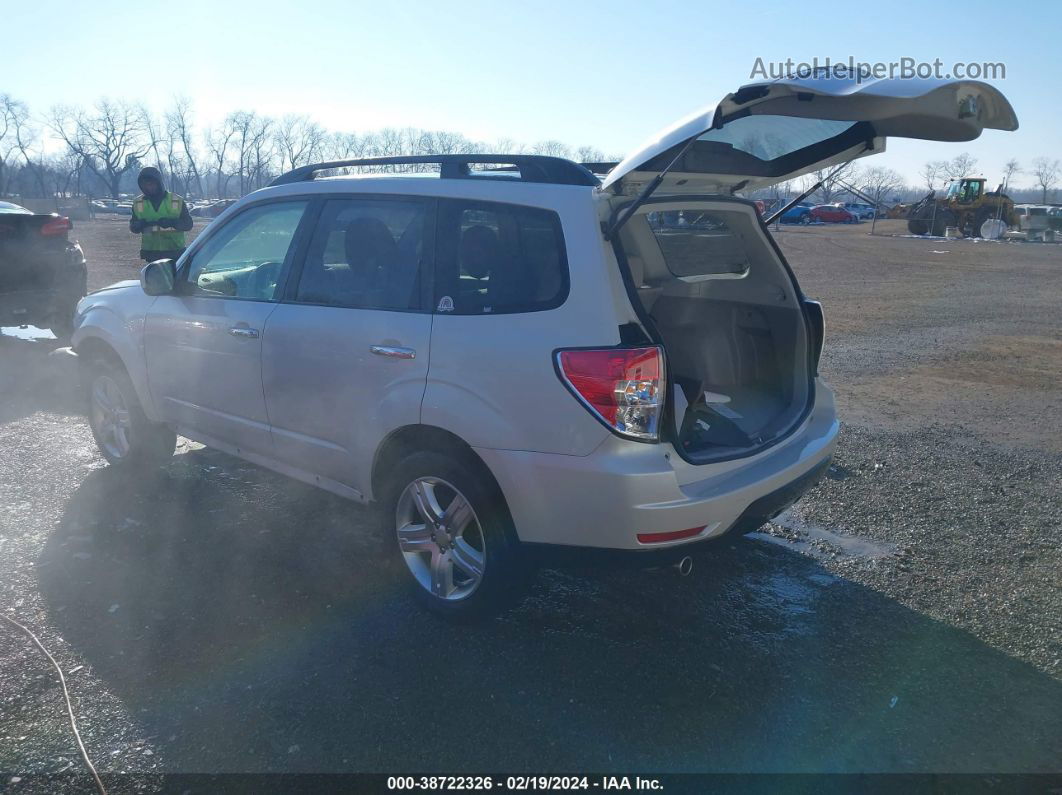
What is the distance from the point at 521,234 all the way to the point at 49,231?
8.16 metres

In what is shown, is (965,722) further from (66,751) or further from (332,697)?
(66,751)

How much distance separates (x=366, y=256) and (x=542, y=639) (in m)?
1.93

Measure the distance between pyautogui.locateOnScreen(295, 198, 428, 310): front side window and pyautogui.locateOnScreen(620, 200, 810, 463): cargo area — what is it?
3.49 feet

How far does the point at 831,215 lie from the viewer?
54250mm

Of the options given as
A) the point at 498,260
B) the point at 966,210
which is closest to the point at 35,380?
the point at 498,260

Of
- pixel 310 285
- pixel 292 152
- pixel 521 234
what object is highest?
pixel 292 152

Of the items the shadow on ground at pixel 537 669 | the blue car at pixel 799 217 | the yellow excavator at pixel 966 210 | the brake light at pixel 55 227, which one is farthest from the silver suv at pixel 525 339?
the blue car at pixel 799 217

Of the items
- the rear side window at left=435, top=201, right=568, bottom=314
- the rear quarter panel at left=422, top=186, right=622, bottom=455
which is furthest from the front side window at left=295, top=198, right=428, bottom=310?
the rear quarter panel at left=422, top=186, right=622, bottom=455

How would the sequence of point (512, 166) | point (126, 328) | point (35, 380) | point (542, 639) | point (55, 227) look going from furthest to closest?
1. point (55, 227)
2. point (35, 380)
3. point (126, 328)
4. point (512, 166)
5. point (542, 639)

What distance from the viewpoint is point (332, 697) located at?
3.19 metres

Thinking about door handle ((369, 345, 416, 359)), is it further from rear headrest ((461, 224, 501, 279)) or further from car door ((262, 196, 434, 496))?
rear headrest ((461, 224, 501, 279))

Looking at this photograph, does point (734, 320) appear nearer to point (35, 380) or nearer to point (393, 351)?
point (393, 351)

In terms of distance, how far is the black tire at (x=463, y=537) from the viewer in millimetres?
3408

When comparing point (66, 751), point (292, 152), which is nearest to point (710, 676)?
point (66, 751)
